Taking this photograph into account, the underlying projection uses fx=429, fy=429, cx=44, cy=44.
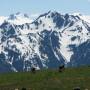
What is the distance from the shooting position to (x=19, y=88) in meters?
76.6

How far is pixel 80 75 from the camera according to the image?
85.2 meters

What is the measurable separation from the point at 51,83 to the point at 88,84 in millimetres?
7442

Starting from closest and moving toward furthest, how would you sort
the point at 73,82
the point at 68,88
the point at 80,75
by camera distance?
the point at 68,88, the point at 73,82, the point at 80,75

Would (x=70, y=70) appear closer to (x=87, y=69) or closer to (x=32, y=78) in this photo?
(x=87, y=69)

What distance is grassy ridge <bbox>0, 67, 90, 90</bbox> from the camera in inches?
2985

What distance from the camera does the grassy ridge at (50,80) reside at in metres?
75.8

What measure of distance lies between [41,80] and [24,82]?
11.0ft

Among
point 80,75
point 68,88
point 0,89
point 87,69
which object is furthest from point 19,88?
point 87,69

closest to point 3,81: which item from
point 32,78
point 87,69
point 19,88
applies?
point 32,78

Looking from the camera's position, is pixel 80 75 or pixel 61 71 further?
pixel 61 71

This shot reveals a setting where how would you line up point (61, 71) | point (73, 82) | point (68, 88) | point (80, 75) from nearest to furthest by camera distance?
point (68, 88) < point (73, 82) < point (80, 75) < point (61, 71)

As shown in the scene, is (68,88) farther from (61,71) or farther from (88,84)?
(61,71)

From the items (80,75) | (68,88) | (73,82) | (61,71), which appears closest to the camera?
(68,88)

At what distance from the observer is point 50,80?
8175 centimetres
